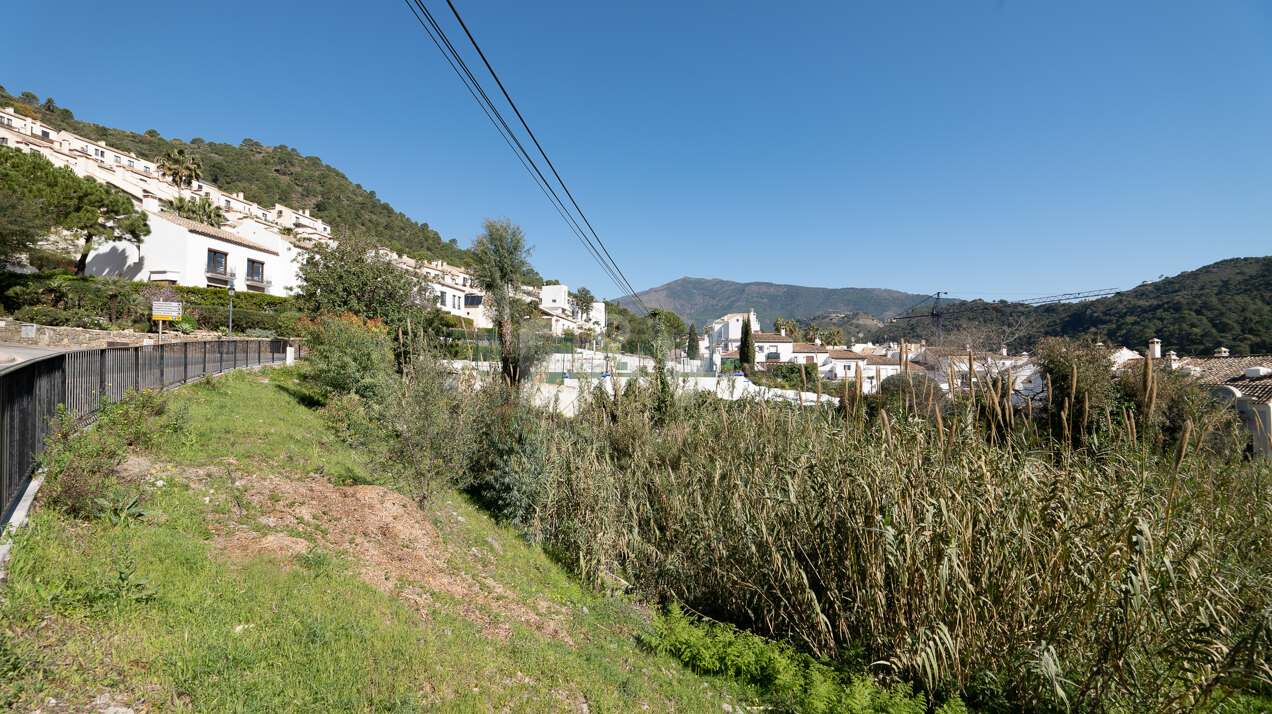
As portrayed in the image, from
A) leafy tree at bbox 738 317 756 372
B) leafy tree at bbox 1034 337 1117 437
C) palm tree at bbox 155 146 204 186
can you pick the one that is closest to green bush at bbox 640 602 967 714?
leafy tree at bbox 1034 337 1117 437

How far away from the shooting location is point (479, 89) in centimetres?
698

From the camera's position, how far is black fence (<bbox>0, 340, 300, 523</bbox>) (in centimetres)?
435

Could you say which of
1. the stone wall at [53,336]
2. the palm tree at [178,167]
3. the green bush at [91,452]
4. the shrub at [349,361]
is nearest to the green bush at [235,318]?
the stone wall at [53,336]

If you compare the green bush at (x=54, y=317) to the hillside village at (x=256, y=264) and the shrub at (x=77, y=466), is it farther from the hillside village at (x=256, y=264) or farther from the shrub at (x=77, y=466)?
the shrub at (x=77, y=466)

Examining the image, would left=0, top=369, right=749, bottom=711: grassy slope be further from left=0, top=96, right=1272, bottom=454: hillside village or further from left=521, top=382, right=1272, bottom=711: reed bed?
left=0, top=96, right=1272, bottom=454: hillside village

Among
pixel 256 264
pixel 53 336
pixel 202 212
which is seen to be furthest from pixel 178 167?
pixel 53 336

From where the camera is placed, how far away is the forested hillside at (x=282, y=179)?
2542 inches

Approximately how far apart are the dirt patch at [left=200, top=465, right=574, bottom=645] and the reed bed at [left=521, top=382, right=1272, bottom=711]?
238cm

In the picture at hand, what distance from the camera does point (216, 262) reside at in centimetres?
3453

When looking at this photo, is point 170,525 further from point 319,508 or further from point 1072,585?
point 1072,585

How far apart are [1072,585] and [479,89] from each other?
8.02 meters

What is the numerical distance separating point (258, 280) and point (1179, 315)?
62.0 m

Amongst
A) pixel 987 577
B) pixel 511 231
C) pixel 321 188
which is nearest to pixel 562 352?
pixel 511 231

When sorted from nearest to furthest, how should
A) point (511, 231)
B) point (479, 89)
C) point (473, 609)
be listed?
point (473, 609) < point (479, 89) < point (511, 231)
